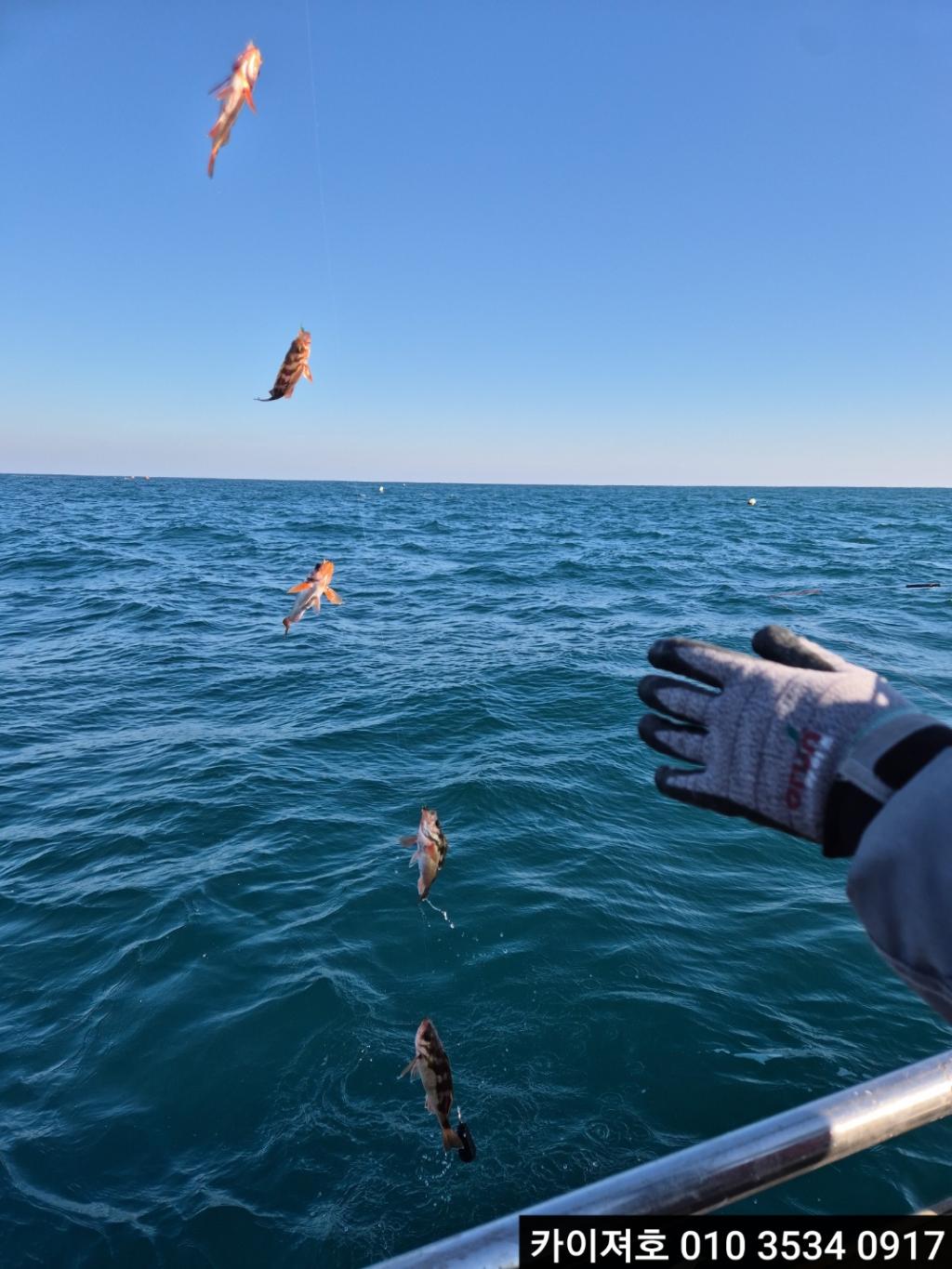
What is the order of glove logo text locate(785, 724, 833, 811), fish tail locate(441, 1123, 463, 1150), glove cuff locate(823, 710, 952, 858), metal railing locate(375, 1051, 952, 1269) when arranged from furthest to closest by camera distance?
fish tail locate(441, 1123, 463, 1150)
glove logo text locate(785, 724, 833, 811)
glove cuff locate(823, 710, 952, 858)
metal railing locate(375, 1051, 952, 1269)

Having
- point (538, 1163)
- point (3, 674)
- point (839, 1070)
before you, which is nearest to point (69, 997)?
point (538, 1163)

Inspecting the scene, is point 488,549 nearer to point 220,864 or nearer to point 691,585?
point 691,585

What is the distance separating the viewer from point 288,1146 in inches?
209

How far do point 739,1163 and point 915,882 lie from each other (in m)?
0.86

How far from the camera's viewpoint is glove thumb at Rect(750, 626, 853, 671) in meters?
2.39

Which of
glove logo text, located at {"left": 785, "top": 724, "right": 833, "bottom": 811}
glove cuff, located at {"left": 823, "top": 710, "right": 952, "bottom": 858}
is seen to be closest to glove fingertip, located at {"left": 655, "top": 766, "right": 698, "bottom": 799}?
glove logo text, located at {"left": 785, "top": 724, "right": 833, "bottom": 811}

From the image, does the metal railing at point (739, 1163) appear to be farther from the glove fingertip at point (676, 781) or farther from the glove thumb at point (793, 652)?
the glove thumb at point (793, 652)

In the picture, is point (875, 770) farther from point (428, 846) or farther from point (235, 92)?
point (235, 92)

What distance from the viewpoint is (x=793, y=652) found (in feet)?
8.04

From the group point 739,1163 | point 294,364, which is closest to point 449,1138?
point 739,1163

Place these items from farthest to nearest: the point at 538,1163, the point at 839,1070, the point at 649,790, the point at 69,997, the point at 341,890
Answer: the point at 649,790, the point at 341,890, the point at 69,997, the point at 839,1070, the point at 538,1163

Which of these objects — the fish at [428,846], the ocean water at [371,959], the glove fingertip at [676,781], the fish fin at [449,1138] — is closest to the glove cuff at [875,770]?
the glove fingertip at [676,781]

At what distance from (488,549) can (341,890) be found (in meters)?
29.3

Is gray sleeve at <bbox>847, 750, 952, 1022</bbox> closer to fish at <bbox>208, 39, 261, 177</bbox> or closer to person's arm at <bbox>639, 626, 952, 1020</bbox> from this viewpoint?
person's arm at <bbox>639, 626, 952, 1020</bbox>
